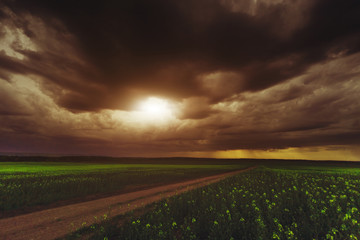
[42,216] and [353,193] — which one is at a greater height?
[353,193]

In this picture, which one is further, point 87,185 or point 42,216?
point 87,185

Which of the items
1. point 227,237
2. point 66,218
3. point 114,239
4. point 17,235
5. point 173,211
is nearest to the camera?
point 227,237

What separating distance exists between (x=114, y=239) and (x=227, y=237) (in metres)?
4.41

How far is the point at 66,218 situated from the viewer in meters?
10.7

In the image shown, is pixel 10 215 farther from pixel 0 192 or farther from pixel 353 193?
pixel 353 193

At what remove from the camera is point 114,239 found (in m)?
7.23

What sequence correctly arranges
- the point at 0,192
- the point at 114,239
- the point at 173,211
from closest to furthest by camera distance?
the point at 114,239, the point at 173,211, the point at 0,192

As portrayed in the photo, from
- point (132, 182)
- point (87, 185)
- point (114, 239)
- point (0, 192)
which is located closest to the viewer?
point (114, 239)

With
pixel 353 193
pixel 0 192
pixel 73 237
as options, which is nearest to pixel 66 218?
pixel 73 237

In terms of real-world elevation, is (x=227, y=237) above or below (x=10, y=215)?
above

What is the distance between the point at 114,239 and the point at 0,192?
1441cm

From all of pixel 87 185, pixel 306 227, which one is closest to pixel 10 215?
pixel 87 185

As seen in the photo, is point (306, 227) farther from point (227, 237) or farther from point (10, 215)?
point (10, 215)

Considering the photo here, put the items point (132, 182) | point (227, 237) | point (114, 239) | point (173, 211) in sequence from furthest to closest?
point (132, 182) → point (173, 211) → point (114, 239) → point (227, 237)
